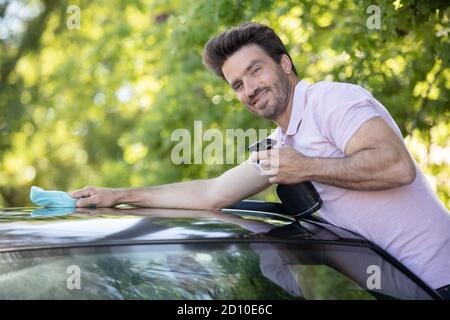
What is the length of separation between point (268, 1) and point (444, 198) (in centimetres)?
251

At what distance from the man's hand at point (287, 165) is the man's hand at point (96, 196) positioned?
2.49 feet

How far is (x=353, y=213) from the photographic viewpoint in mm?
3045

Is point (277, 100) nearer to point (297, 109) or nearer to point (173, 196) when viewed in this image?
point (297, 109)

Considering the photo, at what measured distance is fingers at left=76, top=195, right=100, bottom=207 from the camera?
134 inches

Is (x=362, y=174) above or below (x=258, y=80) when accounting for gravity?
below

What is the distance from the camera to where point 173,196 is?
3662 millimetres

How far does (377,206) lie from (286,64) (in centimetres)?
95

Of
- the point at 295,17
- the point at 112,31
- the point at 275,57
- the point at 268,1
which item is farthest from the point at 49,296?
the point at 112,31

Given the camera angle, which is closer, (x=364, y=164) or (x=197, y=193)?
(x=364, y=164)

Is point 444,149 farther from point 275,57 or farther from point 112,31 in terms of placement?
point 112,31

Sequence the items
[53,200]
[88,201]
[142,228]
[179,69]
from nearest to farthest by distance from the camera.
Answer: [142,228] < [53,200] < [88,201] < [179,69]

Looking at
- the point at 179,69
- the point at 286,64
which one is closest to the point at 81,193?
the point at 286,64

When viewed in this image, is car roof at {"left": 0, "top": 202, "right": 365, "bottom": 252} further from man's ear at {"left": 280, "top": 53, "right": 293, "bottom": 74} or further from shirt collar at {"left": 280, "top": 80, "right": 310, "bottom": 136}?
man's ear at {"left": 280, "top": 53, "right": 293, "bottom": 74}

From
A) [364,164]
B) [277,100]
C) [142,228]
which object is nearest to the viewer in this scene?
[142,228]
